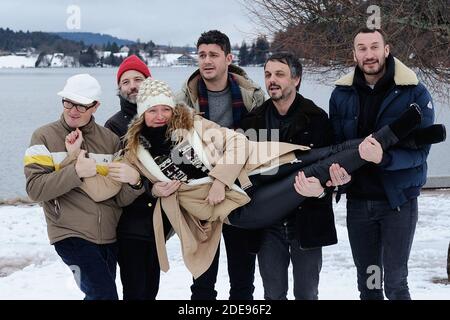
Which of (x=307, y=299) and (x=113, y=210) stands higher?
(x=113, y=210)

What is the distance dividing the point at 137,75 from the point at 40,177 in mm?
1195

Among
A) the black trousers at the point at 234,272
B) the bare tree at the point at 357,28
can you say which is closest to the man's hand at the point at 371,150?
the black trousers at the point at 234,272

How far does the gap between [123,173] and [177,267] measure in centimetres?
377

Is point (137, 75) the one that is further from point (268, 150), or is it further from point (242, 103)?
point (268, 150)

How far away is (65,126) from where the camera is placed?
4.05 m

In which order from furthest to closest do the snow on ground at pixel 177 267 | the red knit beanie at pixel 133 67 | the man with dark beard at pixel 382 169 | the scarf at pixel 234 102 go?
the snow on ground at pixel 177 267, the red knit beanie at pixel 133 67, the scarf at pixel 234 102, the man with dark beard at pixel 382 169

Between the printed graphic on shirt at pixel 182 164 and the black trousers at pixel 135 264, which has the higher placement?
the printed graphic on shirt at pixel 182 164

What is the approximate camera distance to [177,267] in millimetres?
7535

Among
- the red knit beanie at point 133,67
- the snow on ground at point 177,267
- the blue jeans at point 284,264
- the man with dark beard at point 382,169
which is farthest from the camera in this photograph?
the snow on ground at point 177,267

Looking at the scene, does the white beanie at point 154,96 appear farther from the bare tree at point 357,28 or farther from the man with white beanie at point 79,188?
the bare tree at point 357,28

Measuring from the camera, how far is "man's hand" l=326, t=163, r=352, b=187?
154 inches

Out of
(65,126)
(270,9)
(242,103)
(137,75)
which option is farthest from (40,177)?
(270,9)

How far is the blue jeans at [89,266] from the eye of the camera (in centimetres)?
396

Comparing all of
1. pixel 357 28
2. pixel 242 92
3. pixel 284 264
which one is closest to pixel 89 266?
pixel 284 264
